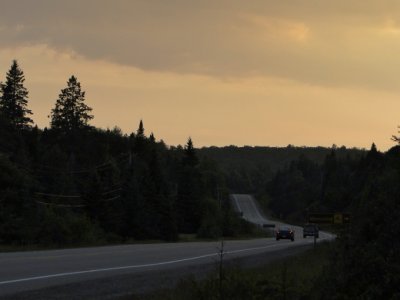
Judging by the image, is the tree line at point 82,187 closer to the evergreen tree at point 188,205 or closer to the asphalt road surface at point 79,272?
the evergreen tree at point 188,205

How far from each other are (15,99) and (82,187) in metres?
26.0

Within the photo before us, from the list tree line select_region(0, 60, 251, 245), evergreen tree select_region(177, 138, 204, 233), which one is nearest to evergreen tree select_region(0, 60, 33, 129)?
tree line select_region(0, 60, 251, 245)

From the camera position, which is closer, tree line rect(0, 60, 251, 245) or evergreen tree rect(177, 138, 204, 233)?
tree line rect(0, 60, 251, 245)

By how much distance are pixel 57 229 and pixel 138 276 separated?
3570cm

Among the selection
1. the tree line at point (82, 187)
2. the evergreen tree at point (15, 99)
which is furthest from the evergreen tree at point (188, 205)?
the evergreen tree at point (15, 99)

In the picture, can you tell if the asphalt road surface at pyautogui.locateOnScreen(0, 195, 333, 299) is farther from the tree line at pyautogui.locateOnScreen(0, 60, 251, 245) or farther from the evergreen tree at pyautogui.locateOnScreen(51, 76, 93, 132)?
the evergreen tree at pyautogui.locateOnScreen(51, 76, 93, 132)

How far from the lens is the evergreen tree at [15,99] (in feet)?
372

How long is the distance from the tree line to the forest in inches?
5.5

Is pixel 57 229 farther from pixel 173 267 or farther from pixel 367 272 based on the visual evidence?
pixel 367 272

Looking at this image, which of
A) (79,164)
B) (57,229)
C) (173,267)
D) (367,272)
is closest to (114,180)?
(79,164)

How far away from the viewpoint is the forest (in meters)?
7.94

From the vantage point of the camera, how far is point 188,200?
363 feet

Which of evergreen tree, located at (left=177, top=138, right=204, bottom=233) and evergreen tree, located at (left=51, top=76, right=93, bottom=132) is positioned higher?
evergreen tree, located at (left=51, top=76, right=93, bottom=132)

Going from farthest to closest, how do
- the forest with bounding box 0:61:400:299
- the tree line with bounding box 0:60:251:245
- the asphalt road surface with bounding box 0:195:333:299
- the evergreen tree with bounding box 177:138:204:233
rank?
the evergreen tree with bounding box 177:138:204:233
the tree line with bounding box 0:60:251:245
the asphalt road surface with bounding box 0:195:333:299
the forest with bounding box 0:61:400:299
